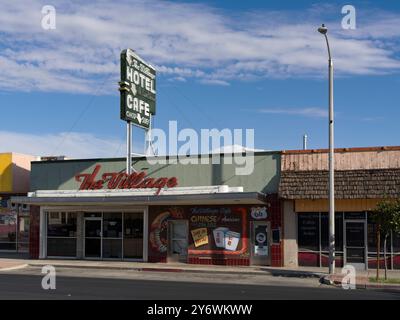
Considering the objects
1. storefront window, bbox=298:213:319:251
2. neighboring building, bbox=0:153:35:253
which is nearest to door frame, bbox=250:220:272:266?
storefront window, bbox=298:213:319:251

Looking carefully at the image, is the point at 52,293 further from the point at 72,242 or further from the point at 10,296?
the point at 72,242

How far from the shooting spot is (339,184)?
81.0 feet

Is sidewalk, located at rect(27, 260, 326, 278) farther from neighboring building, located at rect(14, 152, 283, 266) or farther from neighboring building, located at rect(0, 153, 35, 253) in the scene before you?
neighboring building, located at rect(0, 153, 35, 253)

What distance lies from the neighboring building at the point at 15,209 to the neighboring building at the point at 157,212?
8.82ft

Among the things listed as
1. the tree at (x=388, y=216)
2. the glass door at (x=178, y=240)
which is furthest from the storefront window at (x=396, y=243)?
the glass door at (x=178, y=240)

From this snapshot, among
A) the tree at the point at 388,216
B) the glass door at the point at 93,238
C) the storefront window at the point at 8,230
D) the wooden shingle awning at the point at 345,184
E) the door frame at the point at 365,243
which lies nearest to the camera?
the tree at the point at 388,216

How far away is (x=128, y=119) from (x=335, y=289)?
12856 mm

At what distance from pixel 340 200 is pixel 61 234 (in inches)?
548

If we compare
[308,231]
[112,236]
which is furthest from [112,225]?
[308,231]

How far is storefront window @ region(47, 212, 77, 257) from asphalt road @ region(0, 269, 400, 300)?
6406 mm

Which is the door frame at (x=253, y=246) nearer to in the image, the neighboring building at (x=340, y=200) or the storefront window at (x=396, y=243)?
the neighboring building at (x=340, y=200)

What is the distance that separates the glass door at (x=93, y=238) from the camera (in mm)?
29344

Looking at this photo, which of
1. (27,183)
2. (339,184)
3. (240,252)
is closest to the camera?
(339,184)
